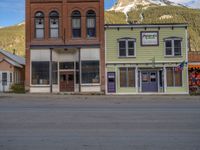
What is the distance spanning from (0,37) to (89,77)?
5231 inches

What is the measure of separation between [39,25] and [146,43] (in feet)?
37.0

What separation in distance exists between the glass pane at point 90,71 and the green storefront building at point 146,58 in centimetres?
115

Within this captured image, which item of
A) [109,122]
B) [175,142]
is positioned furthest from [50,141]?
[109,122]

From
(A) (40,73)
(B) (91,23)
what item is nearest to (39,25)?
(A) (40,73)

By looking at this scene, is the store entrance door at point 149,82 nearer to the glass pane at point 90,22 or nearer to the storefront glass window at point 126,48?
the storefront glass window at point 126,48

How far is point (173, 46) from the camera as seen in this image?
38.6 meters

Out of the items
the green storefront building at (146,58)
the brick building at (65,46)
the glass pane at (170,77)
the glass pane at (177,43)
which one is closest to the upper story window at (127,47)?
the green storefront building at (146,58)

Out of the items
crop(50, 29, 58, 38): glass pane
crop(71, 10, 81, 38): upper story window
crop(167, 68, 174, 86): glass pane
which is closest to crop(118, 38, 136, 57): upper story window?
crop(167, 68, 174, 86): glass pane

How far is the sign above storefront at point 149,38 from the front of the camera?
127ft

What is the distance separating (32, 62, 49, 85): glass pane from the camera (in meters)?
39.0

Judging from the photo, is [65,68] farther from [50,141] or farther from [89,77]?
[50,141]

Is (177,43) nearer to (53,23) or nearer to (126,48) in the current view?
(126,48)

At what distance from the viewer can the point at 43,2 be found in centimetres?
3975

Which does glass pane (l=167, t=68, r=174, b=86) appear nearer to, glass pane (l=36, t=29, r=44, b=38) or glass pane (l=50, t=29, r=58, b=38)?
glass pane (l=50, t=29, r=58, b=38)
